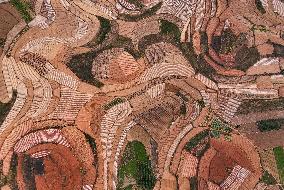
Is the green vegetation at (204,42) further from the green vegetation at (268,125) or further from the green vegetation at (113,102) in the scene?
the green vegetation at (113,102)

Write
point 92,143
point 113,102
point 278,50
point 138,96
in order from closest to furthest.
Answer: point 92,143
point 113,102
point 138,96
point 278,50

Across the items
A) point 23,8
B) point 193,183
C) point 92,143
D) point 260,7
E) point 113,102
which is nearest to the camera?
point 92,143

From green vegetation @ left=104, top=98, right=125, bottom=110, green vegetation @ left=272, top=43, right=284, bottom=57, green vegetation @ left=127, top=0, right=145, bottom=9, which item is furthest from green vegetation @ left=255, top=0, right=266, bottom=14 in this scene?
green vegetation @ left=104, top=98, right=125, bottom=110

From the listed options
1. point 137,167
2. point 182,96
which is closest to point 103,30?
point 182,96

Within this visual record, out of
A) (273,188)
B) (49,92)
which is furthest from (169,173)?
(49,92)

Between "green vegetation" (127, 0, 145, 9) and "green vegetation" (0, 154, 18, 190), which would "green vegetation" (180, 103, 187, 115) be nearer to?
"green vegetation" (127, 0, 145, 9)

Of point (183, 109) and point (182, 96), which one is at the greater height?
point (182, 96)

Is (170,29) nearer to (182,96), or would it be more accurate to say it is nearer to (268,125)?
(182,96)

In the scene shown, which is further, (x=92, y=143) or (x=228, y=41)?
(x=228, y=41)
